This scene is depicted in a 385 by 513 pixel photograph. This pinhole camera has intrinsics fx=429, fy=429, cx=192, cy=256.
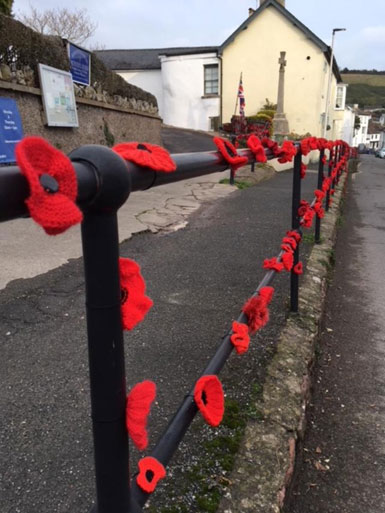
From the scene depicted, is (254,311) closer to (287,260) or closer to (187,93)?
(287,260)

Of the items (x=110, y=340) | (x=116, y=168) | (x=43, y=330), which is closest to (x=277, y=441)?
(x=110, y=340)

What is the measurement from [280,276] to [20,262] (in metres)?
2.56

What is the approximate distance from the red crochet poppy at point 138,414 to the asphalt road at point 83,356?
33.5 inches

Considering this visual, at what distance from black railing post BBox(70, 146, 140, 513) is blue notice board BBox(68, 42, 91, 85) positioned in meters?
8.10

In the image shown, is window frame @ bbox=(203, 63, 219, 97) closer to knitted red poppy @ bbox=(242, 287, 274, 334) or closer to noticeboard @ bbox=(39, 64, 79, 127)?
noticeboard @ bbox=(39, 64, 79, 127)

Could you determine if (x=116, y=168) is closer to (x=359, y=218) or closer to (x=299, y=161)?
(x=299, y=161)

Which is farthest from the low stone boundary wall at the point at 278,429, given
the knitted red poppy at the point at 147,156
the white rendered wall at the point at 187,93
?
the white rendered wall at the point at 187,93

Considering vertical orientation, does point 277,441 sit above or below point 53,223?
below

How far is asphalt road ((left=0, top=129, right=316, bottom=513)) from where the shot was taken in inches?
70.1

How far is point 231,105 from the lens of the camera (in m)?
27.5

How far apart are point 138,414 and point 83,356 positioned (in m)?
1.85

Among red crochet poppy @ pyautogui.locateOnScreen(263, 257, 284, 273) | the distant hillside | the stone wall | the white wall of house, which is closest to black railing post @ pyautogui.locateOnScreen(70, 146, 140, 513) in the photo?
red crochet poppy @ pyautogui.locateOnScreen(263, 257, 284, 273)

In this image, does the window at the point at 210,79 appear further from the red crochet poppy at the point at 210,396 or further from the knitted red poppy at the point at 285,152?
the red crochet poppy at the point at 210,396

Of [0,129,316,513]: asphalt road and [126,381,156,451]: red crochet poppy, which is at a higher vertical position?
[126,381,156,451]: red crochet poppy
